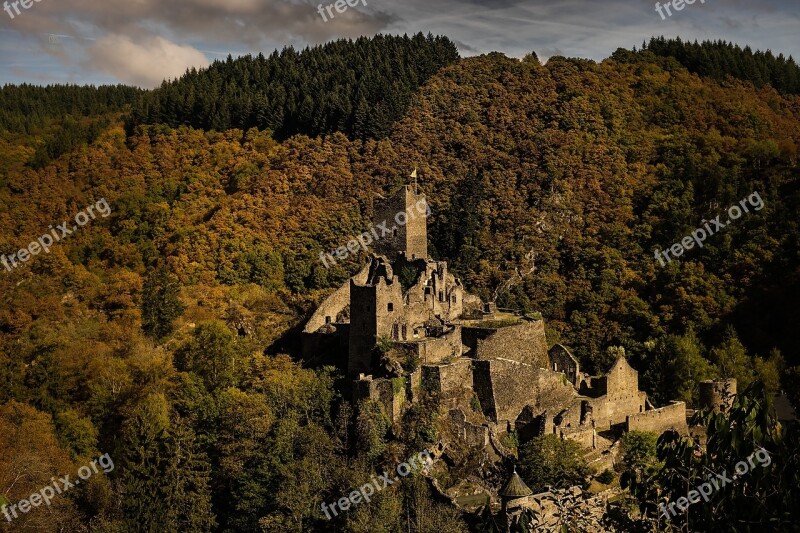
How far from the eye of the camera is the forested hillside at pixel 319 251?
34.4 meters

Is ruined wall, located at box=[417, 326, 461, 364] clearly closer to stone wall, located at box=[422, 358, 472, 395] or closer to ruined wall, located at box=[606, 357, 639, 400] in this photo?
stone wall, located at box=[422, 358, 472, 395]

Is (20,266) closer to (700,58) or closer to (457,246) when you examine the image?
(457,246)

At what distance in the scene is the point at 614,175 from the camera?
64.4 m

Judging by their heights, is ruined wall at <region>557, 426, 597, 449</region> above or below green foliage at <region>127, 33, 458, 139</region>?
below

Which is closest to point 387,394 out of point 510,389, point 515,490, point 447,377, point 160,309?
point 447,377

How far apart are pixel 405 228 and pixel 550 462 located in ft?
64.5

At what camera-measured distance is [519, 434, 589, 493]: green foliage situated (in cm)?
3122

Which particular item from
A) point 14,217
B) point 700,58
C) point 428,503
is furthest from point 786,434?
point 700,58

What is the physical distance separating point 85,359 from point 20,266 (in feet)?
54.4

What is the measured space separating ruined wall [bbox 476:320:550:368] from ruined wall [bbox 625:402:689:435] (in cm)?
467

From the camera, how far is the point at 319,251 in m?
56.2

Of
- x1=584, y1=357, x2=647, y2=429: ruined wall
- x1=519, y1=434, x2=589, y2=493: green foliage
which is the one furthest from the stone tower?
x1=519, y1=434, x2=589, y2=493: green foliage

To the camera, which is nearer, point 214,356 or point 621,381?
point 621,381

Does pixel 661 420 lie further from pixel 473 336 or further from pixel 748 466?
pixel 748 466
